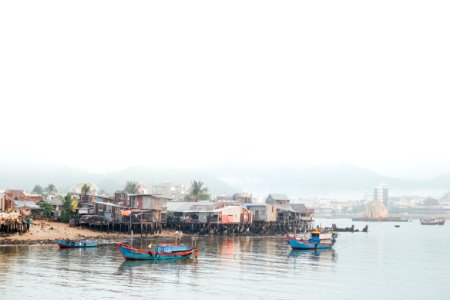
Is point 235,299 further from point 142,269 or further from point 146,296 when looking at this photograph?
point 142,269

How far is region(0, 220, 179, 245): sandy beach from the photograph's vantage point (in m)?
74.5

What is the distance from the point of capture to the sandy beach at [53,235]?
74.5 meters

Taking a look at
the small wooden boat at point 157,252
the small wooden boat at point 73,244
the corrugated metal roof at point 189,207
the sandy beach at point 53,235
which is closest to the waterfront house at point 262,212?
the corrugated metal roof at point 189,207

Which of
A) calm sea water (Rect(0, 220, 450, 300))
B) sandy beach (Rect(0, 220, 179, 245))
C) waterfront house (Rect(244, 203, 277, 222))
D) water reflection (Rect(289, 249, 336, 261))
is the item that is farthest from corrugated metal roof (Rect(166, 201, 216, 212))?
calm sea water (Rect(0, 220, 450, 300))

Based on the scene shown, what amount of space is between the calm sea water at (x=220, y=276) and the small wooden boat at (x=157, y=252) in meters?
1.41

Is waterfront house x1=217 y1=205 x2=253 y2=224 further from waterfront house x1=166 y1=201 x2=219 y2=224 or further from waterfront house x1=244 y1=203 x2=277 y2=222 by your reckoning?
waterfront house x1=244 y1=203 x2=277 y2=222

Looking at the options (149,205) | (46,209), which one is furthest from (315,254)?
(46,209)

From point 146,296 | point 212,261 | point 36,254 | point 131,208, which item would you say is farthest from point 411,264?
point 131,208

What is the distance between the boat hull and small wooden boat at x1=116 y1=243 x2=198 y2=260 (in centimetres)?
2020

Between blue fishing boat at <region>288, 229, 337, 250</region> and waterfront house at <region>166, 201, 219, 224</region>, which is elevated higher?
waterfront house at <region>166, 201, 219, 224</region>

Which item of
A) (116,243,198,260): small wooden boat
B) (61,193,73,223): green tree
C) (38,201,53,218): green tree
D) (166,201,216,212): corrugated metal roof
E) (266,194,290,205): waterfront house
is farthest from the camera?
(266,194,290,205): waterfront house

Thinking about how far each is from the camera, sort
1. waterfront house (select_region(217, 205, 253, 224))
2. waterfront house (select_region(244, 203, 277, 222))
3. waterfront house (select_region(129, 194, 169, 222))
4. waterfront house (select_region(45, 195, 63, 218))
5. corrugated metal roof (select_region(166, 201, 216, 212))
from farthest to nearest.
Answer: waterfront house (select_region(244, 203, 277, 222)) < corrugated metal roof (select_region(166, 201, 216, 212)) < waterfront house (select_region(217, 205, 253, 224)) < waterfront house (select_region(45, 195, 63, 218)) < waterfront house (select_region(129, 194, 169, 222))

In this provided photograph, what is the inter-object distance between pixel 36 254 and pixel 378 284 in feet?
120

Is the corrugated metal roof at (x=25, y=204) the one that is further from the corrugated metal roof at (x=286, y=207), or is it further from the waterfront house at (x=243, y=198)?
the corrugated metal roof at (x=286, y=207)
